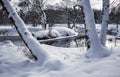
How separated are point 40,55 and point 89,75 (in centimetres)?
222

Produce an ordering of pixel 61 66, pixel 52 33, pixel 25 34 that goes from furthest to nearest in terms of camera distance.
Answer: pixel 52 33, pixel 25 34, pixel 61 66

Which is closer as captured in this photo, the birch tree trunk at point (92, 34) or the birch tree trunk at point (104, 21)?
the birch tree trunk at point (92, 34)

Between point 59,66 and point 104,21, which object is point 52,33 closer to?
point 104,21

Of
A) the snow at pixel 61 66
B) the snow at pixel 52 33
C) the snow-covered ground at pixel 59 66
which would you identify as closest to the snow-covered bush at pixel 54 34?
the snow at pixel 52 33

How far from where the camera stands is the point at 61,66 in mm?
6324

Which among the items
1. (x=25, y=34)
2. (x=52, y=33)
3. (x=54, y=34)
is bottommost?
(x=54, y=34)

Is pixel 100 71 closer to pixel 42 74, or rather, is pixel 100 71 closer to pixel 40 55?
pixel 42 74

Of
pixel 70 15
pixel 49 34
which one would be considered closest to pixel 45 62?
pixel 49 34

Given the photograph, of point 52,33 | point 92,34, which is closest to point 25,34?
point 92,34

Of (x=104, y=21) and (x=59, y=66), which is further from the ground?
(x=104, y=21)

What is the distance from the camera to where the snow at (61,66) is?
540 centimetres

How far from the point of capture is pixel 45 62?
668 centimetres

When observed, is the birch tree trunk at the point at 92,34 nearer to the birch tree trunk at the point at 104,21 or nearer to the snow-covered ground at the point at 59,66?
the snow-covered ground at the point at 59,66

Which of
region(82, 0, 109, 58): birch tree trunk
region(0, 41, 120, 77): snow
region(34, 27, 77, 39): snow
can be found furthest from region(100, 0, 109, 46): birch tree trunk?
region(34, 27, 77, 39): snow
